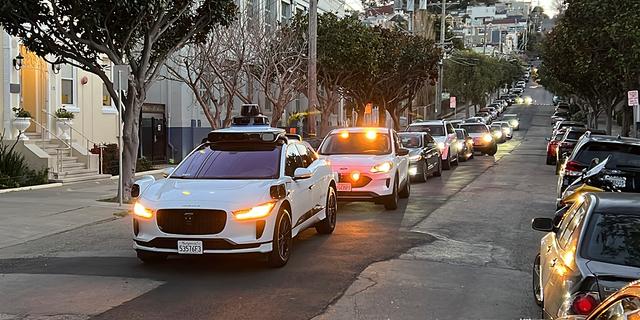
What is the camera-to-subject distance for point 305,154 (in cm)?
1039

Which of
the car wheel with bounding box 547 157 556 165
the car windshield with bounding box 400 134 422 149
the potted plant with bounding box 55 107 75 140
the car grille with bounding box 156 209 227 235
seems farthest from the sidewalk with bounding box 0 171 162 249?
the car wheel with bounding box 547 157 556 165

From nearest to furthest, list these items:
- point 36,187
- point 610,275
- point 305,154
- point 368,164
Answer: point 610,275, point 305,154, point 368,164, point 36,187

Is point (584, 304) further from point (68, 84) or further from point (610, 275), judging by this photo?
point (68, 84)

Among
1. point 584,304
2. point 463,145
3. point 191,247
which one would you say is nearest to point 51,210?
point 191,247

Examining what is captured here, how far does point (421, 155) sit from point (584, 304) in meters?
15.5

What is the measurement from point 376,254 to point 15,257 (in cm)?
499

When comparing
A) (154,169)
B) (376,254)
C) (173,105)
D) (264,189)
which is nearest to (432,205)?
(376,254)

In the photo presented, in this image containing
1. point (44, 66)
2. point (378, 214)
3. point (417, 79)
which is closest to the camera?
point (378, 214)

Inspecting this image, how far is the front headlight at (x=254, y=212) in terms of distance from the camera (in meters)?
7.73

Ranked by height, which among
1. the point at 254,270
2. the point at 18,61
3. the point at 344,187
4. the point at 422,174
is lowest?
the point at 254,270

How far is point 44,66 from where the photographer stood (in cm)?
2009

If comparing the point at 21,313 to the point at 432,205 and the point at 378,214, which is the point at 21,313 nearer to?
the point at 378,214

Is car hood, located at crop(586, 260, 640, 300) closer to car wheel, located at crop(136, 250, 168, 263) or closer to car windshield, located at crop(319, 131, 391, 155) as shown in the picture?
car wheel, located at crop(136, 250, 168, 263)

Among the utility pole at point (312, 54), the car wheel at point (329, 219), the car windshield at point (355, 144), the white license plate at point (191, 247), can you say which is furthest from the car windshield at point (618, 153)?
the utility pole at point (312, 54)
